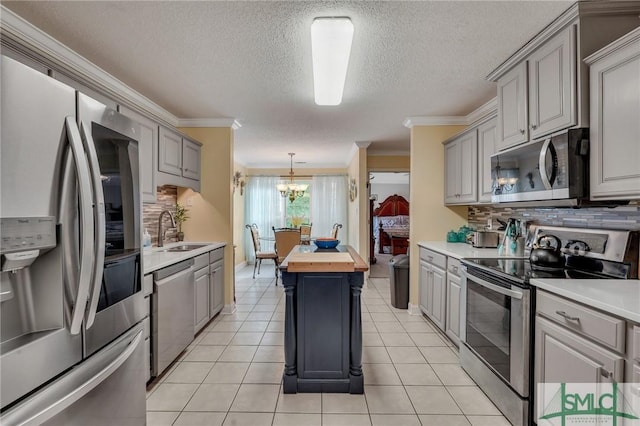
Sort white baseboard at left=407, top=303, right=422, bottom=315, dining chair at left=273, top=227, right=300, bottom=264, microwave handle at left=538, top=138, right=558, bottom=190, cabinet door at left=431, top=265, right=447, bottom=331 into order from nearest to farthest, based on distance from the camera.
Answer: microwave handle at left=538, top=138, right=558, bottom=190, cabinet door at left=431, top=265, right=447, bottom=331, white baseboard at left=407, top=303, right=422, bottom=315, dining chair at left=273, top=227, right=300, bottom=264

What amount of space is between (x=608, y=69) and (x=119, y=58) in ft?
10.2

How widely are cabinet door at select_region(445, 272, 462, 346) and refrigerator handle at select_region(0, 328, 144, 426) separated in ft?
8.32

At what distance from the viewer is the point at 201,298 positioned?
10.3ft

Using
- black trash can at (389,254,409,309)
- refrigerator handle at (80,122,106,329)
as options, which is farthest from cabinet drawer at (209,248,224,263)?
refrigerator handle at (80,122,106,329)

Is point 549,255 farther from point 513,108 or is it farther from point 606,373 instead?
point 513,108

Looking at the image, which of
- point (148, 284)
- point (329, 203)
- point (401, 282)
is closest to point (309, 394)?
point (148, 284)

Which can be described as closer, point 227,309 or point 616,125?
point 616,125

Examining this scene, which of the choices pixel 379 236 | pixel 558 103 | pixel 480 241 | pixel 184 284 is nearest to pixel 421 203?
pixel 480 241

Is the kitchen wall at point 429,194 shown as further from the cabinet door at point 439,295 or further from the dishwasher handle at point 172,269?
the dishwasher handle at point 172,269

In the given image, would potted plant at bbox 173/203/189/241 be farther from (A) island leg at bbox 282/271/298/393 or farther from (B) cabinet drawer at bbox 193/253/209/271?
(A) island leg at bbox 282/271/298/393

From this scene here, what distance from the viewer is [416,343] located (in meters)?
3.01

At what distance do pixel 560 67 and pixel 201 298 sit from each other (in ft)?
11.1

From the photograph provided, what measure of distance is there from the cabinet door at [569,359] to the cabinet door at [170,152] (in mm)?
3285

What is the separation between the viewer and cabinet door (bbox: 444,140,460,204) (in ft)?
11.8
